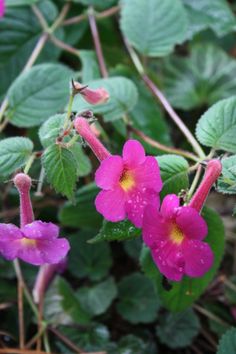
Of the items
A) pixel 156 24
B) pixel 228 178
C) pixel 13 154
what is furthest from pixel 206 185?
pixel 156 24

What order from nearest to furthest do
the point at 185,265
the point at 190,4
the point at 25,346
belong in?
the point at 185,265, the point at 25,346, the point at 190,4

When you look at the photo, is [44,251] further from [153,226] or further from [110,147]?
[110,147]

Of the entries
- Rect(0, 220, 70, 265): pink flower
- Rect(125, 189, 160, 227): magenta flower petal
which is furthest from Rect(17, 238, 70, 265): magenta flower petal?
Rect(125, 189, 160, 227): magenta flower petal

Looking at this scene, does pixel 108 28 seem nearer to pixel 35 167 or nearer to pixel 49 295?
pixel 35 167

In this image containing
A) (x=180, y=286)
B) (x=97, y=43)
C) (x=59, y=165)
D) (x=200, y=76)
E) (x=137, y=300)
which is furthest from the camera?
(x=200, y=76)

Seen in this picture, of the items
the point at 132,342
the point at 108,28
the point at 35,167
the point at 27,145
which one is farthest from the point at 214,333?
the point at 108,28

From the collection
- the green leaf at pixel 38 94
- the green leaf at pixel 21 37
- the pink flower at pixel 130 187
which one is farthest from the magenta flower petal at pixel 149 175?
the green leaf at pixel 21 37

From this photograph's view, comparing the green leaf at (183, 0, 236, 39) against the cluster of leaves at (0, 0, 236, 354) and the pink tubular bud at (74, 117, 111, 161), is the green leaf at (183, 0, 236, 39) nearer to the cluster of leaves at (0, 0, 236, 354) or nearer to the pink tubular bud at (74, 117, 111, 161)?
the cluster of leaves at (0, 0, 236, 354)
